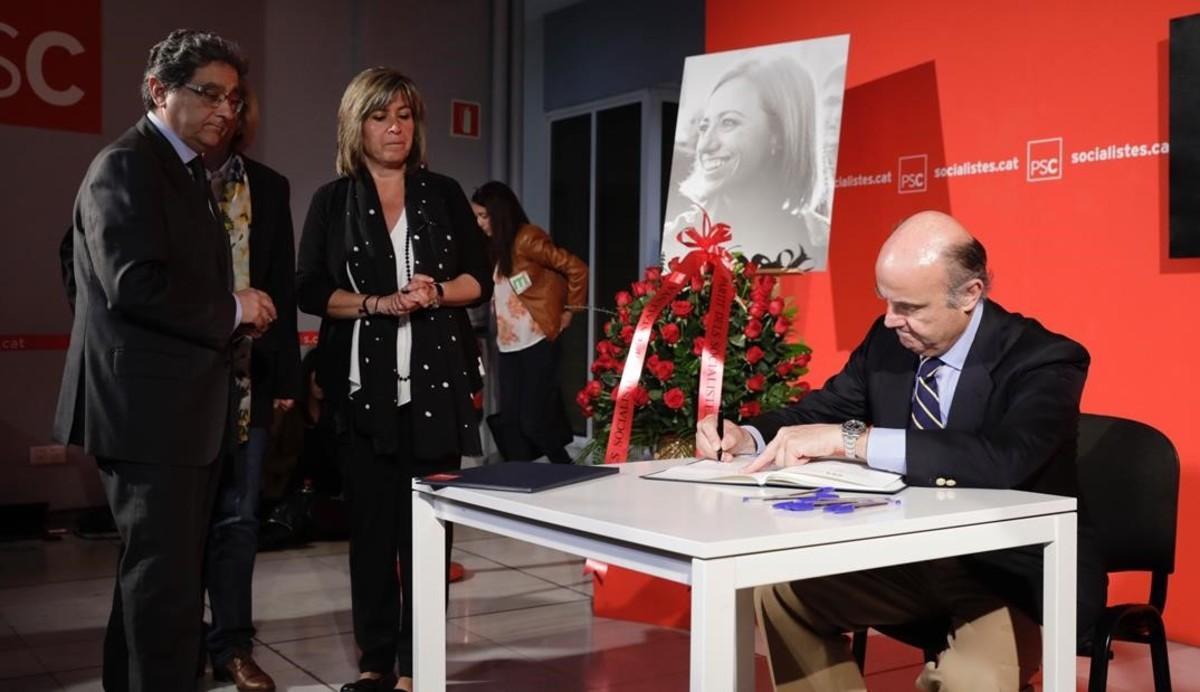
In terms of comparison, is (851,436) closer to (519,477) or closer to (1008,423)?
(1008,423)

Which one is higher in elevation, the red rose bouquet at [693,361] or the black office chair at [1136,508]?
the red rose bouquet at [693,361]

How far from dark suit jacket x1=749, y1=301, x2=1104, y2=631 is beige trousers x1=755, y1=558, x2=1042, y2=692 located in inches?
2.1

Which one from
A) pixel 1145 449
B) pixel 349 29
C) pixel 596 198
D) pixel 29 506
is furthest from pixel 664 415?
pixel 596 198

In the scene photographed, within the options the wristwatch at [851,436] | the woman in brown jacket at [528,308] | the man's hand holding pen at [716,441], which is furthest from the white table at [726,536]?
the woman in brown jacket at [528,308]

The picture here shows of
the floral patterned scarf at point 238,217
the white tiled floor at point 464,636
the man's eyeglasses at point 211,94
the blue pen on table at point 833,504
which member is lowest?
the white tiled floor at point 464,636

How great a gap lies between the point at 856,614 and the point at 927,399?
42 cm

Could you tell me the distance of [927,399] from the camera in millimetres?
2281

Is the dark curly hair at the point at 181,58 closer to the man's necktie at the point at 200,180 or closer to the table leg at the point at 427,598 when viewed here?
the man's necktie at the point at 200,180

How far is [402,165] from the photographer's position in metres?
3.08

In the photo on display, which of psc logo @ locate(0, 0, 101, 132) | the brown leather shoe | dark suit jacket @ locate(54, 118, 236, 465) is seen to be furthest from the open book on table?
psc logo @ locate(0, 0, 101, 132)

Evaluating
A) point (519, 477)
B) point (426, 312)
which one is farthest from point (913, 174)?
point (519, 477)

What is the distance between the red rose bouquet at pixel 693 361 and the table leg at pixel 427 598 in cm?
119

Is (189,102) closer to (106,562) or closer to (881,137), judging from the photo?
(881,137)

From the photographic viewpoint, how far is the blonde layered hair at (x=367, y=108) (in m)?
2.94
